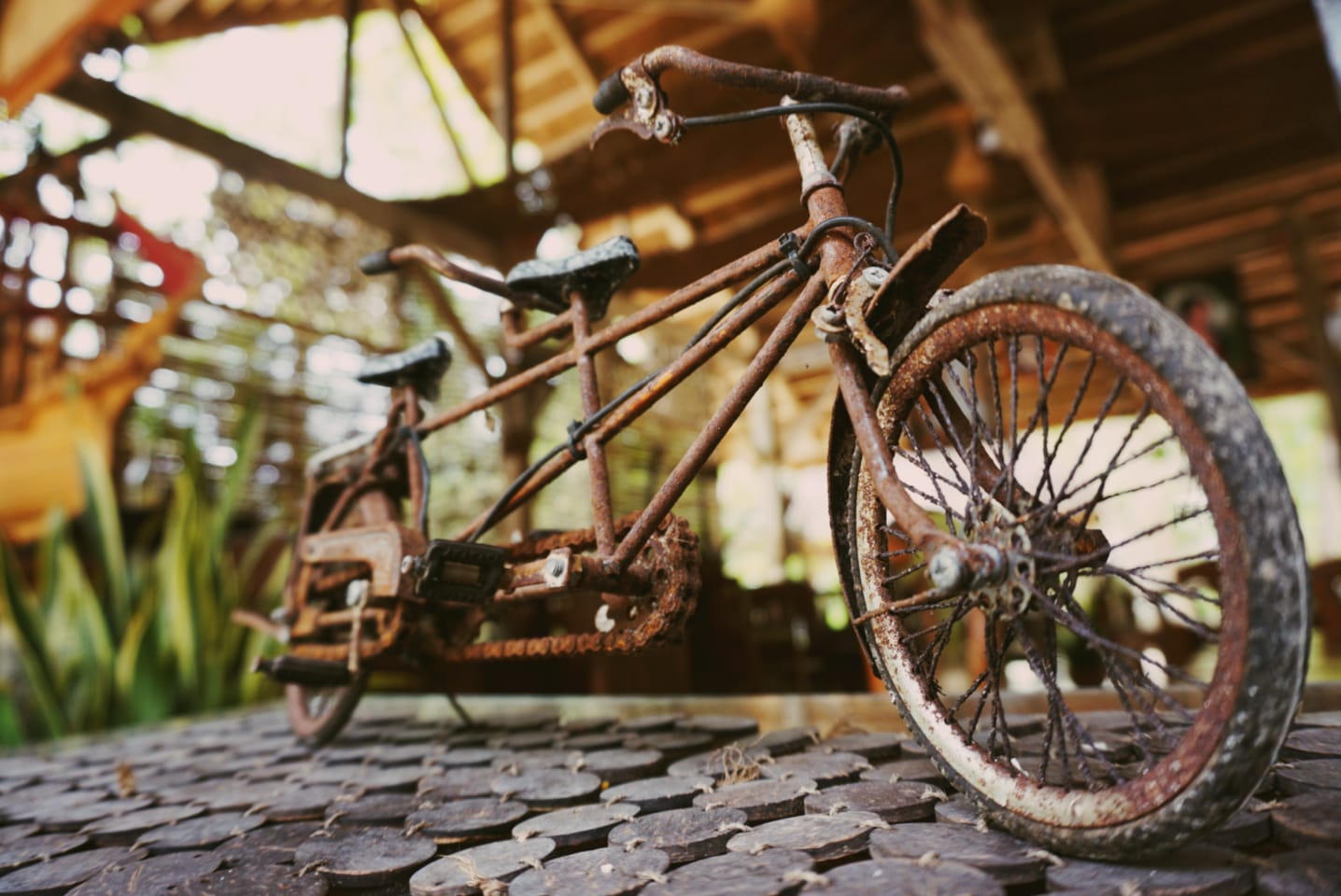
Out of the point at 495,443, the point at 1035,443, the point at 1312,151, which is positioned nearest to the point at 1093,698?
the point at 1035,443

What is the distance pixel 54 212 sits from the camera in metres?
4.76

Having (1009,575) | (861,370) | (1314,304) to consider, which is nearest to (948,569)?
(1009,575)

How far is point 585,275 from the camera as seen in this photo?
1.73 m

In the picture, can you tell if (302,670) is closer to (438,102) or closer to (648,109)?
(648,109)

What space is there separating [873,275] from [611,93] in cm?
64

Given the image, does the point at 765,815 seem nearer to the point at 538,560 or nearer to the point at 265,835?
the point at 538,560

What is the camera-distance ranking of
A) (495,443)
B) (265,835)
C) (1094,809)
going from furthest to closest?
(495,443) → (265,835) → (1094,809)

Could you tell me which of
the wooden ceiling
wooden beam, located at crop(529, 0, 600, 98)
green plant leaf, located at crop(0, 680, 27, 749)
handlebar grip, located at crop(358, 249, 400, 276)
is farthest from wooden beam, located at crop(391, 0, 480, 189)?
green plant leaf, located at crop(0, 680, 27, 749)

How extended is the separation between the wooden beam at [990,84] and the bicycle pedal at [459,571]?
308cm

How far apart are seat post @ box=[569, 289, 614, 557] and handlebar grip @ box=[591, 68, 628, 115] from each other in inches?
16.5

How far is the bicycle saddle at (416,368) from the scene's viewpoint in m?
2.15

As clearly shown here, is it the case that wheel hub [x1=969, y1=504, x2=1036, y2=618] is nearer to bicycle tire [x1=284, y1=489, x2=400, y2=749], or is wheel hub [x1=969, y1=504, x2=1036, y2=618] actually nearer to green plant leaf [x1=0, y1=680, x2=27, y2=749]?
bicycle tire [x1=284, y1=489, x2=400, y2=749]

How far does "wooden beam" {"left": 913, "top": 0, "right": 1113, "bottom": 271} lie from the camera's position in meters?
3.41

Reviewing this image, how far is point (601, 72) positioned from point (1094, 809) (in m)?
5.70
